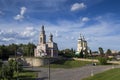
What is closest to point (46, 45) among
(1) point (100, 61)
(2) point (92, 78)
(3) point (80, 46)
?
(1) point (100, 61)

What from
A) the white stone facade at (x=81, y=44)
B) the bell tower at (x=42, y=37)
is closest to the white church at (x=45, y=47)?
the bell tower at (x=42, y=37)

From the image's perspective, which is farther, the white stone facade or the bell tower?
the white stone facade

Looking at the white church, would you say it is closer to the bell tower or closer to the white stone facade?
the bell tower

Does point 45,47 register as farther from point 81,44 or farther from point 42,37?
point 81,44

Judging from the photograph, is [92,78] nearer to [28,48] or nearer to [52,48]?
[52,48]

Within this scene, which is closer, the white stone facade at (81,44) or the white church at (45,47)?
the white church at (45,47)

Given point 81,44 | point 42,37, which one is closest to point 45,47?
point 42,37

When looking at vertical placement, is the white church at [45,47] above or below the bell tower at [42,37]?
below

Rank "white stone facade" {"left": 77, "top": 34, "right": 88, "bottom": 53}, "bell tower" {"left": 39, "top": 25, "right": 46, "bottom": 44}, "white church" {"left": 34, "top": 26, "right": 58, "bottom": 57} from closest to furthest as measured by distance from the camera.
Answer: "white church" {"left": 34, "top": 26, "right": 58, "bottom": 57} → "bell tower" {"left": 39, "top": 25, "right": 46, "bottom": 44} → "white stone facade" {"left": 77, "top": 34, "right": 88, "bottom": 53}

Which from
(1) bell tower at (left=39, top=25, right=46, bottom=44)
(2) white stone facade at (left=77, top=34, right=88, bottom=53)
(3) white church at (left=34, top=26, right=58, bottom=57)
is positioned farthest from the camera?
(2) white stone facade at (left=77, top=34, right=88, bottom=53)

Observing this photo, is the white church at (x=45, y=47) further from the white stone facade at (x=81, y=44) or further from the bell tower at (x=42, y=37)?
the white stone facade at (x=81, y=44)

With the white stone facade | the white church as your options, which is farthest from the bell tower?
the white stone facade

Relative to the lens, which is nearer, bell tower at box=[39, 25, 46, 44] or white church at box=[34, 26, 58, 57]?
white church at box=[34, 26, 58, 57]

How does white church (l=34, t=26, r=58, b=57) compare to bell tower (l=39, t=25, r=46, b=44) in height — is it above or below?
below
